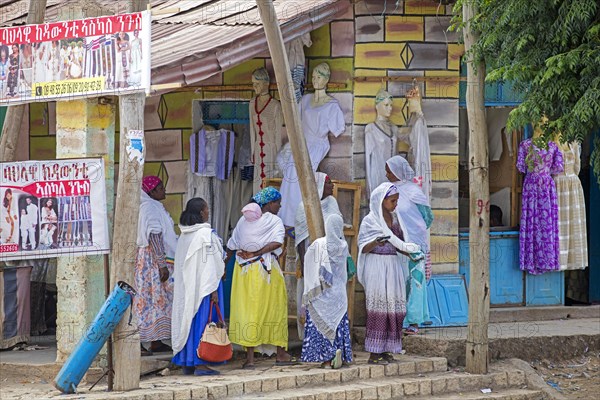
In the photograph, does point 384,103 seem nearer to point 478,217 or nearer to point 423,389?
point 478,217

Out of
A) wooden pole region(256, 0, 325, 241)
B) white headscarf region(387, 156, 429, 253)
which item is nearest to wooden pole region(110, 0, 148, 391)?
wooden pole region(256, 0, 325, 241)

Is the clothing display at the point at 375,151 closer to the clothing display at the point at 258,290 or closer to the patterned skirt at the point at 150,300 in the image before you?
the clothing display at the point at 258,290

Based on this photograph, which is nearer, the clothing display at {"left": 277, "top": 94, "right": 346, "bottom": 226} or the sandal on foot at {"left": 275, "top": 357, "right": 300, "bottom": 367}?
the sandal on foot at {"left": 275, "top": 357, "right": 300, "bottom": 367}

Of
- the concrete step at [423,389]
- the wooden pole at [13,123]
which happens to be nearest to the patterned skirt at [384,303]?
the concrete step at [423,389]

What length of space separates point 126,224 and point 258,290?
5.72ft

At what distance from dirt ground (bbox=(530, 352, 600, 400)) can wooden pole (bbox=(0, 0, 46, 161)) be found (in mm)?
5324

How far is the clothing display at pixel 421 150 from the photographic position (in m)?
11.6

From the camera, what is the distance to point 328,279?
1005 cm

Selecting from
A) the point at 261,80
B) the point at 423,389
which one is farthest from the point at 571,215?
the point at 261,80

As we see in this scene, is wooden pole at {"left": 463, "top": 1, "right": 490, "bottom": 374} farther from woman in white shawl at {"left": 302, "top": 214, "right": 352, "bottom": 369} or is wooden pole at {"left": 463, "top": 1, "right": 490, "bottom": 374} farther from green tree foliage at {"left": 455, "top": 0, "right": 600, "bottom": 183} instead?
woman in white shawl at {"left": 302, "top": 214, "right": 352, "bottom": 369}

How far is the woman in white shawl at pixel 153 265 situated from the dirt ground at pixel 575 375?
3.63m

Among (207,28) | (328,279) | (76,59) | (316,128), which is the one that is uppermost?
(207,28)

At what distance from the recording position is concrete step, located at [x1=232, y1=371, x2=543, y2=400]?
9625mm

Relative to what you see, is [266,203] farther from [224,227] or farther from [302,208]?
[224,227]
